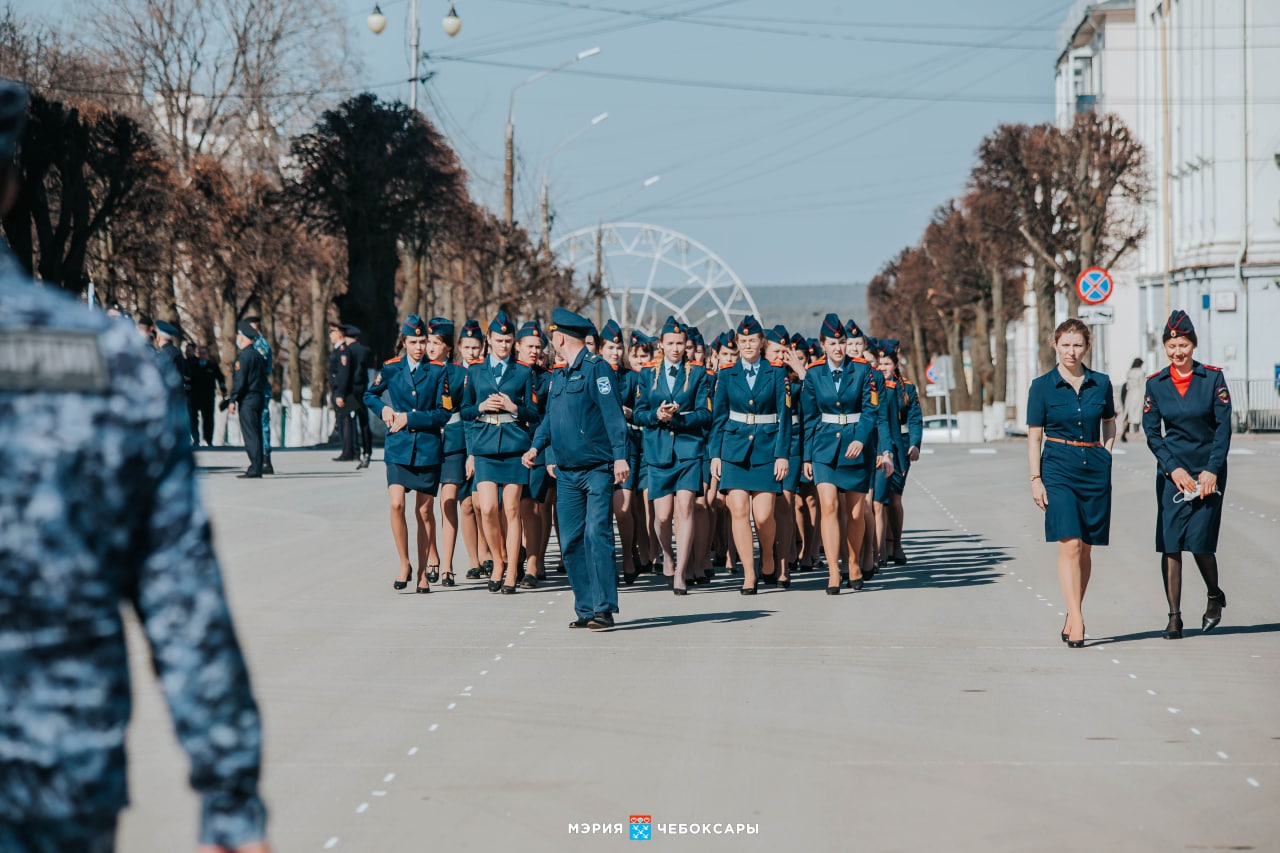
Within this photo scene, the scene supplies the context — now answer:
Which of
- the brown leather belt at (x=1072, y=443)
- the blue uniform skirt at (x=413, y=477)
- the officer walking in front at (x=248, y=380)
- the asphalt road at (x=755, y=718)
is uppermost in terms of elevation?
the officer walking in front at (x=248, y=380)

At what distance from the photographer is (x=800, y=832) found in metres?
5.88

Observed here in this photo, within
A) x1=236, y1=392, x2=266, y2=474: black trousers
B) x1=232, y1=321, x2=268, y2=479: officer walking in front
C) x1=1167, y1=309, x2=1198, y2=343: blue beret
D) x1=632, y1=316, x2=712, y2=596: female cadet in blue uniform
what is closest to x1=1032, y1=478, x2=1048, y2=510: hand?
x1=1167, y1=309, x2=1198, y2=343: blue beret

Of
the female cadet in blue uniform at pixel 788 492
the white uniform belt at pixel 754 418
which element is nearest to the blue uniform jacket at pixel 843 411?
the female cadet in blue uniform at pixel 788 492

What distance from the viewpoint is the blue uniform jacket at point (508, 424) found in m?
13.3

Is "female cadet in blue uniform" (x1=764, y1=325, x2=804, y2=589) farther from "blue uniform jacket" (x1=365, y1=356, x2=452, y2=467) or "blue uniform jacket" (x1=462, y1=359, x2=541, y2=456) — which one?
"blue uniform jacket" (x1=365, y1=356, x2=452, y2=467)

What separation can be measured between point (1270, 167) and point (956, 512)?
3559 centimetres

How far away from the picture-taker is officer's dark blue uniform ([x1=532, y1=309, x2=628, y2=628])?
36.3ft

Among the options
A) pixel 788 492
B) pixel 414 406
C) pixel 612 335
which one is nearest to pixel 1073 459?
pixel 788 492

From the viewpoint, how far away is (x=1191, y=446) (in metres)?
10.6

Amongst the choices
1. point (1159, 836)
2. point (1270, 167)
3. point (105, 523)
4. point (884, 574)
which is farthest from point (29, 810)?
point (1270, 167)

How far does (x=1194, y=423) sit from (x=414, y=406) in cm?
560

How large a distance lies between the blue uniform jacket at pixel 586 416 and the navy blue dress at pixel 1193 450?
3.11 metres

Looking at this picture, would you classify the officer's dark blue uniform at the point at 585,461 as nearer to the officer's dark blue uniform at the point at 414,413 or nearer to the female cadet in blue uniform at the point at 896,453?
the officer's dark blue uniform at the point at 414,413

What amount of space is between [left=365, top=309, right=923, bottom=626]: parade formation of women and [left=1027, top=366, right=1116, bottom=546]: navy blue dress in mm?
2938
